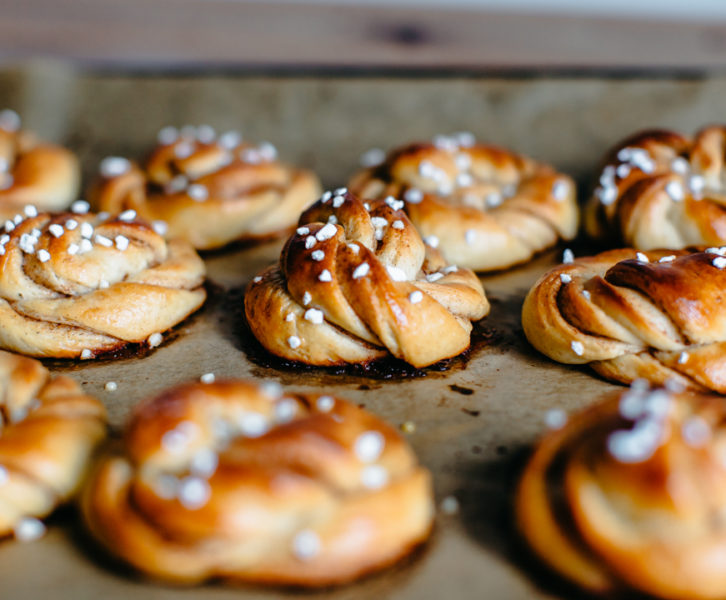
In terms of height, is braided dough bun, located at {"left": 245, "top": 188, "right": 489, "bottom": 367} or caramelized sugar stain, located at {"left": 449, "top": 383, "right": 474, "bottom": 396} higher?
braided dough bun, located at {"left": 245, "top": 188, "right": 489, "bottom": 367}

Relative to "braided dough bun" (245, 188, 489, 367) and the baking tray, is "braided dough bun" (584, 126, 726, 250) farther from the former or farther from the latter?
"braided dough bun" (245, 188, 489, 367)

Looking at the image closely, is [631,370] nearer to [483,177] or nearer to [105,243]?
[483,177]

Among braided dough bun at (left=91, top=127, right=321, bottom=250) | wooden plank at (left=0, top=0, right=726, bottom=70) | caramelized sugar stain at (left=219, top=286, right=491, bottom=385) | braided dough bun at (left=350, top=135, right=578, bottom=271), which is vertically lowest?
caramelized sugar stain at (left=219, top=286, right=491, bottom=385)

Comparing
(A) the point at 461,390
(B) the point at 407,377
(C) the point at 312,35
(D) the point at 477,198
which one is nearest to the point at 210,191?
(D) the point at 477,198

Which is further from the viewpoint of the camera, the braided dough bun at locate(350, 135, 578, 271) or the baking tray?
the braided dough bun at locate(350, 135, 578, 271)

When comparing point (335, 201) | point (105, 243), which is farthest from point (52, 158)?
A: point (335, 201)

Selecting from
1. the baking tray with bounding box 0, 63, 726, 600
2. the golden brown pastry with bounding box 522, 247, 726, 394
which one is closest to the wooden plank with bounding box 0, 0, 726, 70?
the baking tray with bounding box 0, 63, 726, 600

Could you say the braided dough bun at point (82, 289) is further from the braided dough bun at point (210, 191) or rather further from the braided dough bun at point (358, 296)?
the braided dough bun at point (210, 191)

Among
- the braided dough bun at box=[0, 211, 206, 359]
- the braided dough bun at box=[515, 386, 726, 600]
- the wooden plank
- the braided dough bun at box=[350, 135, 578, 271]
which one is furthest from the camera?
the wooden plank
